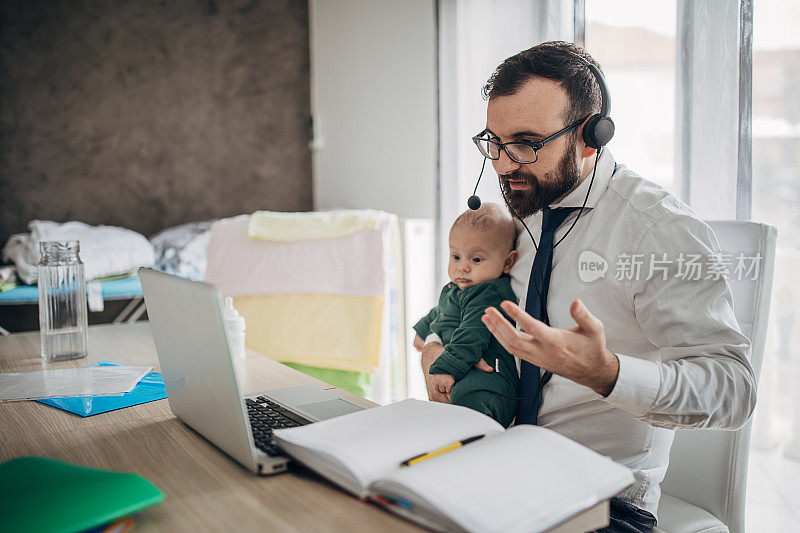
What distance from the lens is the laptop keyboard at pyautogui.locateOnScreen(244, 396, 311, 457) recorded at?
0.84 m

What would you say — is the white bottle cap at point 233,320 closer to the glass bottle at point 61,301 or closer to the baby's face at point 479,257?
the glass bottle at point 61,301

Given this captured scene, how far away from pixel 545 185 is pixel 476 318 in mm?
307

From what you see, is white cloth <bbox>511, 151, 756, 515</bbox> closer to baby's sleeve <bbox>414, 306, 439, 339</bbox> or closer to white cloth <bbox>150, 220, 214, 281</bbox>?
baby's sleeve <bbox>414, 306, 439, 339</bbox>

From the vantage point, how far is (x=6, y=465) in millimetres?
771

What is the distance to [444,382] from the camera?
1.32 meters

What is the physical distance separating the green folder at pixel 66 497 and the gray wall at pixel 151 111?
2816mm

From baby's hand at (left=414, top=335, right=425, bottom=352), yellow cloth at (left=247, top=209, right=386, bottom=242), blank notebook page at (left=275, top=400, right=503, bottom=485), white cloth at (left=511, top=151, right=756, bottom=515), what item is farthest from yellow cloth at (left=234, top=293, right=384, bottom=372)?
blank notebook page at (left=275, top=400, right=503, bottom=485)

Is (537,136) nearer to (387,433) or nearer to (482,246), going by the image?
(482,246)

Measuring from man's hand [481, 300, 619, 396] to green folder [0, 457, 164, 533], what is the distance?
0.43m

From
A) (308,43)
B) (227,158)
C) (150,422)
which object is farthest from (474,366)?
(308,43)

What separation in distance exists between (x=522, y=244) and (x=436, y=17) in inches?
65.5

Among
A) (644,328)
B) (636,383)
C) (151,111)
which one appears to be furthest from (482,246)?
(151,111)

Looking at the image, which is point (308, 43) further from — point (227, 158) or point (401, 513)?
point (401, 513)

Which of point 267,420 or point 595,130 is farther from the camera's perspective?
point 595,130
